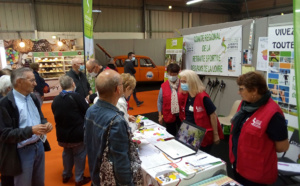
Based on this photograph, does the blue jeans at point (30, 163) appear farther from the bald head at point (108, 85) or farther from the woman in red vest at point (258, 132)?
the woman in red vest at point (258, 132)

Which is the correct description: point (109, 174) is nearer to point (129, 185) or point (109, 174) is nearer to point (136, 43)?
point (129, 185)

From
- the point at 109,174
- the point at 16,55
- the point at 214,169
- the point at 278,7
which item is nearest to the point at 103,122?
the point at 109,174

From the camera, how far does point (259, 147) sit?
1.65 meters

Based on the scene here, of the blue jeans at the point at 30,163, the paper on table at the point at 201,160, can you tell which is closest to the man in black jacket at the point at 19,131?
the blue jeans at the point at 30,163

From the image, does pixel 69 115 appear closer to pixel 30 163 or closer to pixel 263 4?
pixel 30 163

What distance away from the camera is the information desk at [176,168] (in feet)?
5.41

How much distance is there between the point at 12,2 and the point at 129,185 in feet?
37.4

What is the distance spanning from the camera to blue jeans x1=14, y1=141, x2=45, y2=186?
1984 millimetres

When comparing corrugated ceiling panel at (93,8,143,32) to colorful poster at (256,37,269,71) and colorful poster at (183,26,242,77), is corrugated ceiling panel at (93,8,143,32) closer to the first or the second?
colorful poster at (183,26,242,77)

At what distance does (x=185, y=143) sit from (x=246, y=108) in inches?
27.9

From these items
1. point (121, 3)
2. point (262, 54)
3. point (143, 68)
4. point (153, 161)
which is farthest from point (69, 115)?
point (121, 3)

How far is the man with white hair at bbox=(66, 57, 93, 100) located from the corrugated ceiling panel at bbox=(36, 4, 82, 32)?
831cm

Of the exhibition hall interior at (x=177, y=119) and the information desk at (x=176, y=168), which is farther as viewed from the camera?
the information desk at (x=176, y=168)

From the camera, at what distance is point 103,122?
52.5 inches
